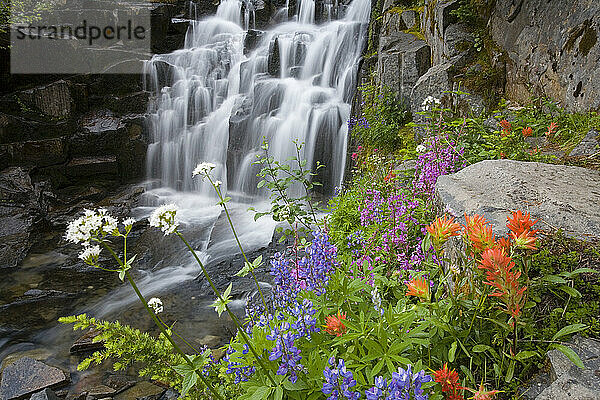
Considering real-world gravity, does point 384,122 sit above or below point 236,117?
above

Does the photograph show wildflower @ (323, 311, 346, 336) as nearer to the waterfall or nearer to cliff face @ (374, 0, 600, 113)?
cliff face @ (374, 0, 600, 113)

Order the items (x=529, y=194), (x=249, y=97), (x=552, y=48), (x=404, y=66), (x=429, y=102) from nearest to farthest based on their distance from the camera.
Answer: (x=529, y=194) → (x=552, y=48) → (x=429, y=102) → (x=404, y=66) → (x=249, y=97)

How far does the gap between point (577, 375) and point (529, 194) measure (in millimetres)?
1106

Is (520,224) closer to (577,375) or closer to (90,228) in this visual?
(577,375)

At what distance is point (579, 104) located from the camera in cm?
367

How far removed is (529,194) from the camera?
6.97 feet

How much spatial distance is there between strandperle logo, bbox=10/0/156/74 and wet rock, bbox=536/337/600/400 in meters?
13.2

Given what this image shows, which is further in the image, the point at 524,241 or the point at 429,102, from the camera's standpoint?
the point at 429,102

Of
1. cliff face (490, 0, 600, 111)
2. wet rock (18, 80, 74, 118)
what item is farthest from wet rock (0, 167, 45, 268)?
cliff face (490, 0, 600, 111)

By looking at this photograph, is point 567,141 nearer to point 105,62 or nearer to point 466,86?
point 466,86

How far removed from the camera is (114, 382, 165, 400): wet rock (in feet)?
12.6

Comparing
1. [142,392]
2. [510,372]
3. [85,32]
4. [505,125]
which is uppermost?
[85,32]

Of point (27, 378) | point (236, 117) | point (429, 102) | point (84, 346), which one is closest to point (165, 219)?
point (429, 102)

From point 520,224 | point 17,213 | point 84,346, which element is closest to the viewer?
point 520,224
